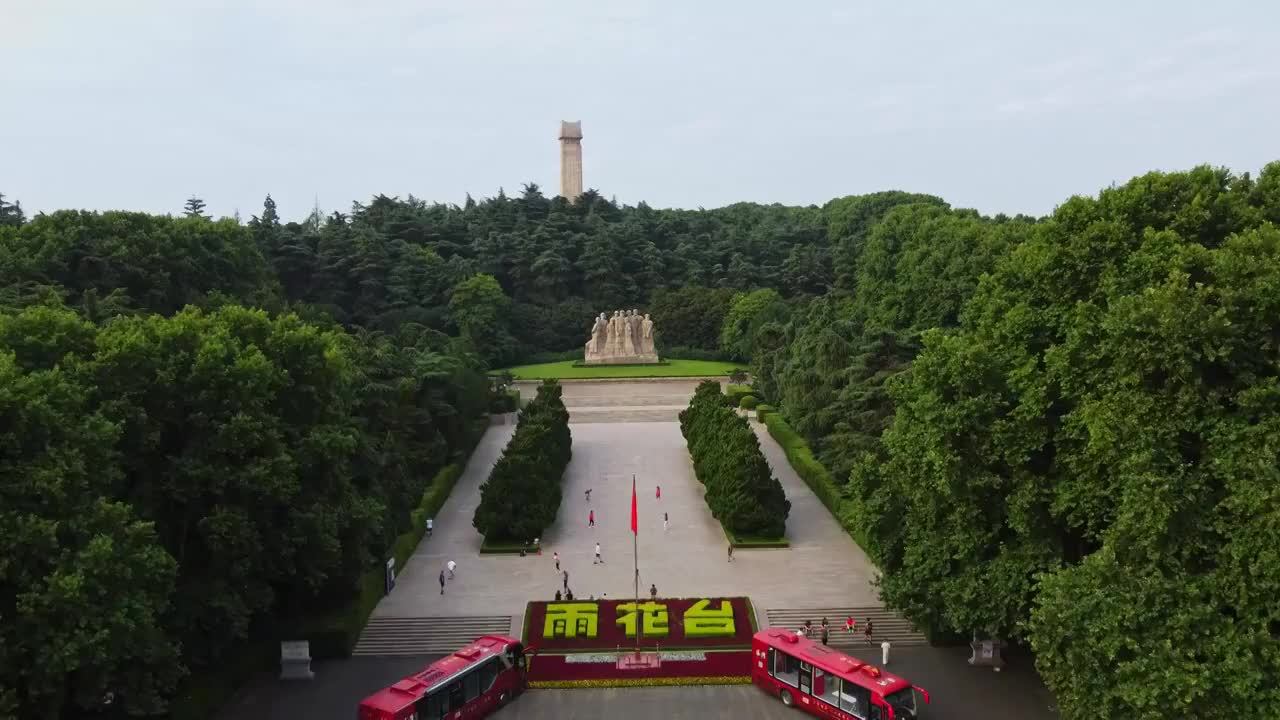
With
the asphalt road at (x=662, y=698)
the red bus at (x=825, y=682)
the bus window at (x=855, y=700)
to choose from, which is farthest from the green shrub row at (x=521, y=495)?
the bus window at (x=855, y=700)

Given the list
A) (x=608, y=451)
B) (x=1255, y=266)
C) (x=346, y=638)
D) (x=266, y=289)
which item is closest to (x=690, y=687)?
(x=346, y=638)

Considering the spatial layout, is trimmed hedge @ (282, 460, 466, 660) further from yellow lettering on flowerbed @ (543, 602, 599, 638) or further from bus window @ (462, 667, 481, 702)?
bus window @ (462, 667, 481, 702)

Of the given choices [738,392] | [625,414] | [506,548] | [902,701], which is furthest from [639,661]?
[738,392]

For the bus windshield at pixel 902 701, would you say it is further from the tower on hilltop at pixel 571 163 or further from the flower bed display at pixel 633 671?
the tower on hilltop at pixel 571 163

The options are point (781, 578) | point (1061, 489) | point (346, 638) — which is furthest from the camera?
point (781, 578)

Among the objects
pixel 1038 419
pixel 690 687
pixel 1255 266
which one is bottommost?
pixel 690 687

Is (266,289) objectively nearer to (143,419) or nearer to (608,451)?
(608,451)

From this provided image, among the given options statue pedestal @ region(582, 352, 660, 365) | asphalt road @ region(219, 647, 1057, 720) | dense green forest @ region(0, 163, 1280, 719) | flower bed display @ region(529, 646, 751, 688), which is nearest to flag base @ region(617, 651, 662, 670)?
flower bed display @ region(529, 646, 751, 688)

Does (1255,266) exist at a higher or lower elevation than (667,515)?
higher
